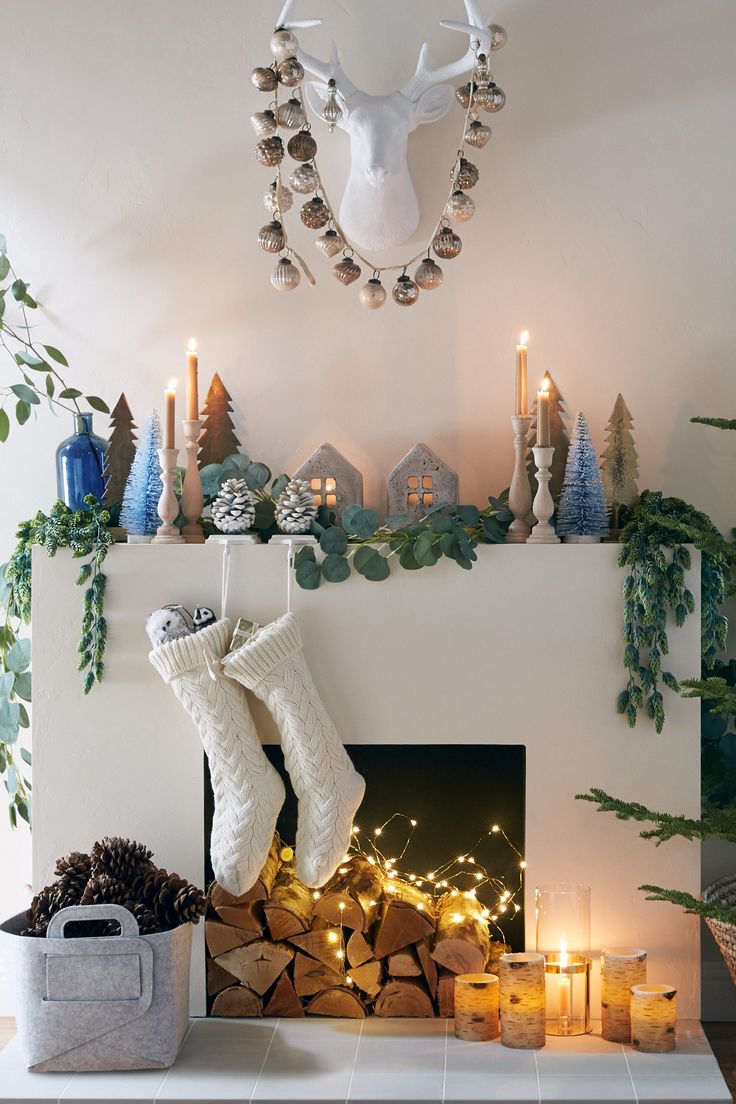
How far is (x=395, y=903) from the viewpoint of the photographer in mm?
2135

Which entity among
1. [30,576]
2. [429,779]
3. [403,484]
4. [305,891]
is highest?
[403,484]

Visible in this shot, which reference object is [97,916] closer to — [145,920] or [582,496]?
[145,920]

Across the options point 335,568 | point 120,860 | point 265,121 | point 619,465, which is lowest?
point 120,860

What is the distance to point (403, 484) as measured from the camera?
2322mm

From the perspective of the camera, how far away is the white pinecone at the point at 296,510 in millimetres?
2203

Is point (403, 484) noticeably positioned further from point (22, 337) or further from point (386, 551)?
point (22, 337)

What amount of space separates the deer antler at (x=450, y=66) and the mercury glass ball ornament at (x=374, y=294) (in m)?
0.41

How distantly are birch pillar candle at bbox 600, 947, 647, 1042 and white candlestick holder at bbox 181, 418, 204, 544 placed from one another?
119cm

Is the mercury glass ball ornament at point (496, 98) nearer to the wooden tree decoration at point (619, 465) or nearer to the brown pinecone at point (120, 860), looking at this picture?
the wooden tree decoration at point (619, 465)

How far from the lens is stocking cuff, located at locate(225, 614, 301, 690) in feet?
6.74

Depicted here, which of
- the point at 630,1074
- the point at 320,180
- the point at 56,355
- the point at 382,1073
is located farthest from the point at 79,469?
the point at 630,1074

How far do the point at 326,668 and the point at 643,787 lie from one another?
2.29 ft

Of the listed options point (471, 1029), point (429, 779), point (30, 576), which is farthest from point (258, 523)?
point (471, 1029)

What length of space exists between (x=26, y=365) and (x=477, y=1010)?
1730mm
